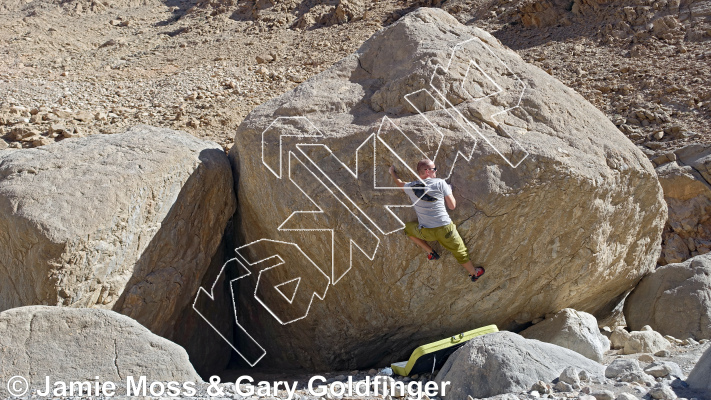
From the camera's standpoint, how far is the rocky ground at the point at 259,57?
9.11m

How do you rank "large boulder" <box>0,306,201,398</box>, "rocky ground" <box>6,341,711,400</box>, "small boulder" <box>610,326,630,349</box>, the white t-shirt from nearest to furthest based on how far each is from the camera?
"rocky ground" <box>6,341,711,400</box>, "large boulder" <box>0,306,201,398</box>, the white t-shirt, "small boulder" <box>610,326,630,349</box>

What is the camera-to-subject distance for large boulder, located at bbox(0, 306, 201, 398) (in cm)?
376

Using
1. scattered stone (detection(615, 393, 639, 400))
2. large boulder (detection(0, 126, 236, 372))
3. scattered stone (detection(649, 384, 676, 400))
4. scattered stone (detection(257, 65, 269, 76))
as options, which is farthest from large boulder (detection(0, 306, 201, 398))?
scattered stone (detection(257, 65, 269, 76))

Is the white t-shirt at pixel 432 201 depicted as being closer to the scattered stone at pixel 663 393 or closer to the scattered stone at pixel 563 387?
the scattered stone at pixel 563 387

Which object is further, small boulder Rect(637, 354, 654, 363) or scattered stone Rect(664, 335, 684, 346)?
scattered stone Rect(664, 335, 684, 346)

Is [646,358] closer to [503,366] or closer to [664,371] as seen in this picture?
[664,371]

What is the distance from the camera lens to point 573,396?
328cm

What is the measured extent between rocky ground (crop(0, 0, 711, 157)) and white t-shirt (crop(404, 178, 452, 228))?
526 centimetres

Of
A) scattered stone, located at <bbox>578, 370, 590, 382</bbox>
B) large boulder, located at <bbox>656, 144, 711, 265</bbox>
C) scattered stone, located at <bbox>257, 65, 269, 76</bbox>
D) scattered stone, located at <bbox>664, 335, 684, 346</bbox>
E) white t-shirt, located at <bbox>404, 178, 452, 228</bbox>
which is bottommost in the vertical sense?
large boulder, located at <bbox>656, 144, 711, 265</bbox>

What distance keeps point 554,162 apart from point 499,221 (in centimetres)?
53

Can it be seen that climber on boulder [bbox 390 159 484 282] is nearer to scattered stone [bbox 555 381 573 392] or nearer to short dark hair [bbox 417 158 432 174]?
short dark hair [bbox 417 158 432 174]

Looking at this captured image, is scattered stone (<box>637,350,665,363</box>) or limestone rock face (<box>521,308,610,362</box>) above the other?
scattered stone (<box>637,350,665,363</box>)

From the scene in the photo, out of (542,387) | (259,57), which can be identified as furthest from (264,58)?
(542,387)

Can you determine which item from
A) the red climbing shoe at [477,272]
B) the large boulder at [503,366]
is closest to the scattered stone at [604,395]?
the large boulder at [503,366]
